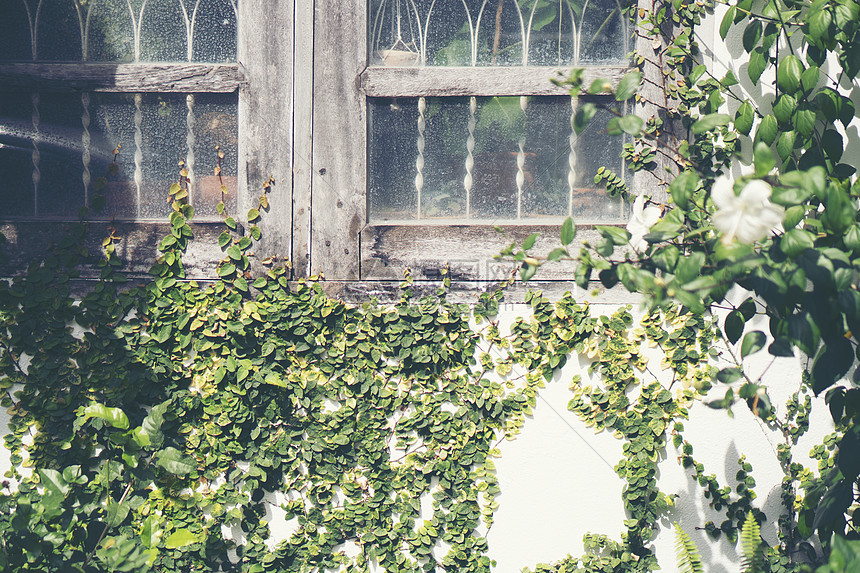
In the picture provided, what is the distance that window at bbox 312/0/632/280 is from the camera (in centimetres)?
245

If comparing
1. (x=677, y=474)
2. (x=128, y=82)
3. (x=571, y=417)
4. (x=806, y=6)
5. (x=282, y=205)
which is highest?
(x=806, y=6)

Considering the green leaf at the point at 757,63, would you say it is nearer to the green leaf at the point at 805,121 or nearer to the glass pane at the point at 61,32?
the green leaf at the point at 805,121

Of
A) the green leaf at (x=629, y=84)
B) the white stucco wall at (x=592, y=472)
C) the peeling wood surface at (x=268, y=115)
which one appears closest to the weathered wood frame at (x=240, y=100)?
the peeling wood surface at (x=268, y=115)

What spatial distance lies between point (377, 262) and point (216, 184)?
2.55 feet

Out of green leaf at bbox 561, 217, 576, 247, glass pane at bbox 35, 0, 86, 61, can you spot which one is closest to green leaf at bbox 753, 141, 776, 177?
green leaf at bbox 561, 217, 576, 247

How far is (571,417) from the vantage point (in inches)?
97.5

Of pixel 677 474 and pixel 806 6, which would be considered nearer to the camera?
pixel 806 6

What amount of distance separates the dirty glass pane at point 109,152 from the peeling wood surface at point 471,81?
2.44ft

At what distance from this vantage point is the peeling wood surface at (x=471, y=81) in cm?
247

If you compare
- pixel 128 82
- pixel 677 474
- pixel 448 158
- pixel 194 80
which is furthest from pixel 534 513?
pixel 128 82

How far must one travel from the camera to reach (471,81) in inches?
98.0

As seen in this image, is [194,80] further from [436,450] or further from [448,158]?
[436,450]

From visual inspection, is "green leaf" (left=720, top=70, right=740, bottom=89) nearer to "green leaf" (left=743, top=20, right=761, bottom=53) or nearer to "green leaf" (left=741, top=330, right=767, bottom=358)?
"green leaf" (left=743, top=20, right=761, bottom=53)

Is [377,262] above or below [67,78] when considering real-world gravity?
below
